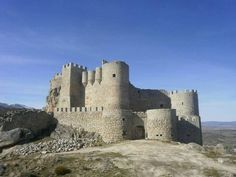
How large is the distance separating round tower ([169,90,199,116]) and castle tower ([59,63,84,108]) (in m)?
17.0

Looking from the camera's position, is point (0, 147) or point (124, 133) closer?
point (0, 147)

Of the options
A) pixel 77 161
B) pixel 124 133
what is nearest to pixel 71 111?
pixel 124 133

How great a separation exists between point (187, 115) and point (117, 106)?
12462 mm

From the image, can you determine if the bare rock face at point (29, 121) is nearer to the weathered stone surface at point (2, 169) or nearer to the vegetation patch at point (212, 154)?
the weathered stone surface at point (2, 169)

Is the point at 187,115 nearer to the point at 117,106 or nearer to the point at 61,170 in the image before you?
the point at 117,106

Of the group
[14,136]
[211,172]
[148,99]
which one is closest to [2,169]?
[14,136]

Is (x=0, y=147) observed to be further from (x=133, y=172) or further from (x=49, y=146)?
(x=133, y=172)

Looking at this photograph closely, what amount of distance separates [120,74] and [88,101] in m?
8.01

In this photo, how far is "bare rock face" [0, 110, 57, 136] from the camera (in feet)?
140

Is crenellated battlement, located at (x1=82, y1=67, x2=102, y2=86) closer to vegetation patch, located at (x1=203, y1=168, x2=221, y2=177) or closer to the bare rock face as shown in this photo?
the bare rock face

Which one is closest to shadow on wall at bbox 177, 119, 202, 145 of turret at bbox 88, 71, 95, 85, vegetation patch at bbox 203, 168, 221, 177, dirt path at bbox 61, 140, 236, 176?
dirt path at bbox 61, 140, 236, 176

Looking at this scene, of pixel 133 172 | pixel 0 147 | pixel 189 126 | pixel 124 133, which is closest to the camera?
pixel 133 172

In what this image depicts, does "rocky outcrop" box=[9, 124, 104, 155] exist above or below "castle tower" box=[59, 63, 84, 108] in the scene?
below

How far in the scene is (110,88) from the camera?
155ft
